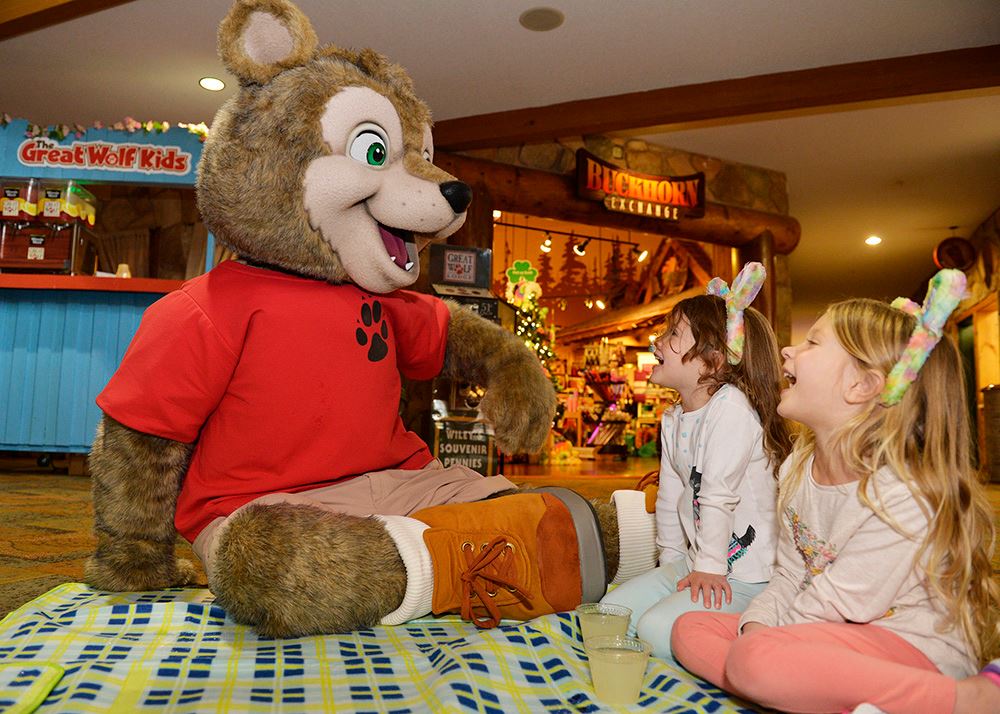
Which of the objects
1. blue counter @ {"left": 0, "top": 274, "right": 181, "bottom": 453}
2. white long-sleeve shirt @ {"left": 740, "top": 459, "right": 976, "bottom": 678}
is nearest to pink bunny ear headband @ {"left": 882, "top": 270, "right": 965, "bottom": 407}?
white long-sleeve shirt @ {"left": 740, "top": 459, "right": 976, "bottom": 678}

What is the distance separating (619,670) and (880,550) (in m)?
0.38

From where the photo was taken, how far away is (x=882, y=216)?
7.49 meters

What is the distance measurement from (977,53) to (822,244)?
14.2ft

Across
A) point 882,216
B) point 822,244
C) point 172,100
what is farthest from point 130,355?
point 822,244

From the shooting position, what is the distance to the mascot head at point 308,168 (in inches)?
57.8

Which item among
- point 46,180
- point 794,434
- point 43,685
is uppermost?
point 46,180

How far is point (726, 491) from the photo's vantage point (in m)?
1.34

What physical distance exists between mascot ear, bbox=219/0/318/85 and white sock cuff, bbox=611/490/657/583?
1.14m

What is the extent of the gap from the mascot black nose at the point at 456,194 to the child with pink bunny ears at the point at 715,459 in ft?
1.59

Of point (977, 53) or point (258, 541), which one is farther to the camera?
point (977, 53)

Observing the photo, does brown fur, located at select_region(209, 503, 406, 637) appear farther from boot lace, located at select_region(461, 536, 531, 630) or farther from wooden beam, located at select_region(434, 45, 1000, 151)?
wooden beam, located at select_region(434, 45, 1000, 151)

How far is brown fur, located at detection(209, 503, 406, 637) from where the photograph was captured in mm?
1181

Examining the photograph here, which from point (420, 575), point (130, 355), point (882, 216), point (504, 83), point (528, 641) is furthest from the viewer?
point (882, 216)

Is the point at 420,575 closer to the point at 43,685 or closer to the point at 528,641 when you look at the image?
the point at 528,641
